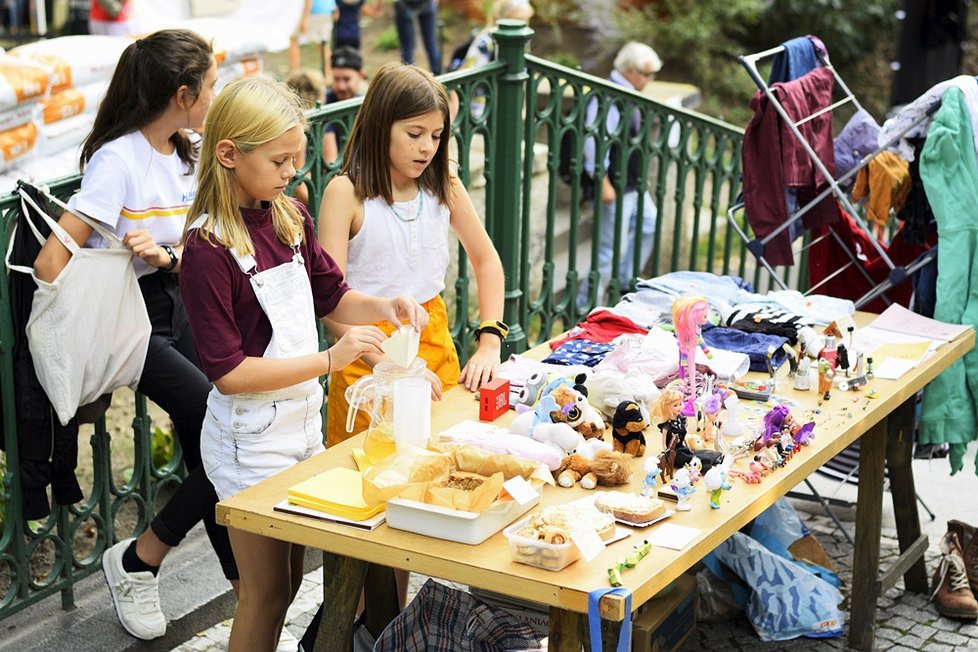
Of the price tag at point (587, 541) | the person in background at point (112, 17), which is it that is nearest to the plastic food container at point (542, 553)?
the price tag at point (587, 541)

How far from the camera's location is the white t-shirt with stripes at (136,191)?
364 cm

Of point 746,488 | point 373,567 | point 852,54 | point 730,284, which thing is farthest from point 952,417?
point 852,54

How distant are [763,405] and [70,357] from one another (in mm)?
1948

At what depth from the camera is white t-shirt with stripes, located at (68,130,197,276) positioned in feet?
12.0

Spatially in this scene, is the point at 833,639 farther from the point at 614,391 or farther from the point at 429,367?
A: the point at 429,367

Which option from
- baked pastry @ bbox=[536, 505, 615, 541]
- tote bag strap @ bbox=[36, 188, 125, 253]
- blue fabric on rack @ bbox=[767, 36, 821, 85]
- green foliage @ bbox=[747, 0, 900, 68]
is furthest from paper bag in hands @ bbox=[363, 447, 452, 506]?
green foliage @ bbox=[747, 0, 900, 68]

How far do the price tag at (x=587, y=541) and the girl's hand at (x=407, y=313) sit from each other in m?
0.78

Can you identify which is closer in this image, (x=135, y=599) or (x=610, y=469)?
(x=610, y=469)

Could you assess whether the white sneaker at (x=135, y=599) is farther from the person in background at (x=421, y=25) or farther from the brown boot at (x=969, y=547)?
the person in background at (x=421, y=25)

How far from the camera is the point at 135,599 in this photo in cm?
400

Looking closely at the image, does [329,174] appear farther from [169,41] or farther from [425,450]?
[425,450]

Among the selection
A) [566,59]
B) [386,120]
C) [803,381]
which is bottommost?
[566,59]

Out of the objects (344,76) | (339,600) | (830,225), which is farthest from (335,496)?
(344,76)

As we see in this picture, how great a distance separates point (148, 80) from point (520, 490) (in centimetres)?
170
